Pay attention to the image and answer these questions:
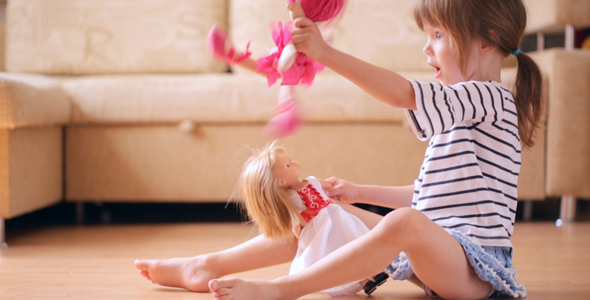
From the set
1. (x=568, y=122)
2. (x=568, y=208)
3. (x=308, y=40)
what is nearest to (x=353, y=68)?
(x=308, y=40)

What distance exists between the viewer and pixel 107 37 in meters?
1.93

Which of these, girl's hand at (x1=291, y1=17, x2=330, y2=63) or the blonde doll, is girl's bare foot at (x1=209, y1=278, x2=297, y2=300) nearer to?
the blonde doll

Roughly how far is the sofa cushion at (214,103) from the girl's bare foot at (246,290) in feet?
2.63

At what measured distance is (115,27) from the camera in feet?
6.34

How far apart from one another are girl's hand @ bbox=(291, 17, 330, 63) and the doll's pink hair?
2 centimetres

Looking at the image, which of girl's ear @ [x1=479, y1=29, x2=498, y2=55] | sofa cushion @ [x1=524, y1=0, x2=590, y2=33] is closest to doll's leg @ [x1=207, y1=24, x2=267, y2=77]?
girl's ear @ [x1=479, y1=29, x2=498, y2=55]

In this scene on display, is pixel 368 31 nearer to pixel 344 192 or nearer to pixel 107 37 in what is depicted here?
pixel 107 37

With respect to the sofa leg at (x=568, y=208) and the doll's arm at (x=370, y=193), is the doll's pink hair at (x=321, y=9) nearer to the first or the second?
the doll's arm at (x=370, y=193)

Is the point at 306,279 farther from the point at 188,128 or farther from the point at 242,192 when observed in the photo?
the point at 188,128

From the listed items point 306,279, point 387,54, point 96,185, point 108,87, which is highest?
point 387,54

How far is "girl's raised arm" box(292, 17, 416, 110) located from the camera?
80 cm

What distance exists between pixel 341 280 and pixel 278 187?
206 mm

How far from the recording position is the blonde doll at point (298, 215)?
0.94 metres

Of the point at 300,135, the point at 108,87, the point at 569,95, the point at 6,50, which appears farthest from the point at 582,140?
the point at 6,50
